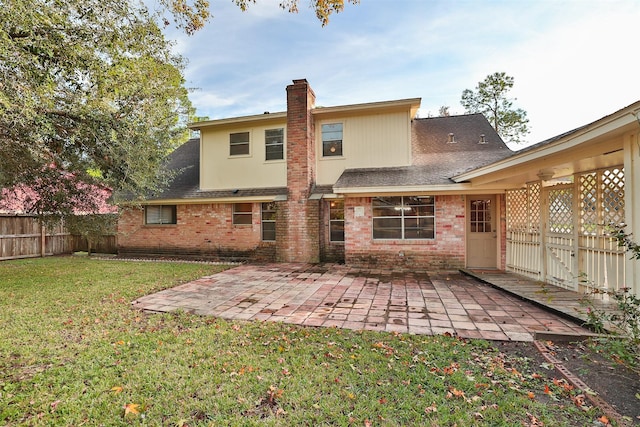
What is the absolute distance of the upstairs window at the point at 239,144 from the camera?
11.7m

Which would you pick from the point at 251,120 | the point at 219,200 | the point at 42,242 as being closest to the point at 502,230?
the point at 251,120

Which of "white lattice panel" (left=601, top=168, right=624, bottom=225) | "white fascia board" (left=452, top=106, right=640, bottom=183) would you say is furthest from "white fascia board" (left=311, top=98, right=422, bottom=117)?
"white lattice panel" (left=601, top=168, right=624, bottom=225)

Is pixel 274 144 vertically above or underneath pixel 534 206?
above

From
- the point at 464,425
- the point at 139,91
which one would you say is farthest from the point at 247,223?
the point at 464,425

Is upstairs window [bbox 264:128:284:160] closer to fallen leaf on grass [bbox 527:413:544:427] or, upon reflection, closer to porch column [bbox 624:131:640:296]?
porch column [bbox 624:131:640:296]

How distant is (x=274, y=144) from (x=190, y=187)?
162 inches

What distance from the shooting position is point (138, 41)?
6.25m

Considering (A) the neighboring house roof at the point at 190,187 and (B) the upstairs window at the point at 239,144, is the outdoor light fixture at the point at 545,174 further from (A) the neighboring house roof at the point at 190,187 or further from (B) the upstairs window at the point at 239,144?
(B) the upstairs window at the point at 239,144

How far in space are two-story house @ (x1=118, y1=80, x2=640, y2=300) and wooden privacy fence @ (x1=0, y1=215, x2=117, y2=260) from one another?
238 cm

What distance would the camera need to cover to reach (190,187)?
12.4 m

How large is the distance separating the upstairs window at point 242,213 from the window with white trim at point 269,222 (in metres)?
0.57

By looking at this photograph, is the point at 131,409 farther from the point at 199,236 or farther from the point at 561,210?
the point at 199,236

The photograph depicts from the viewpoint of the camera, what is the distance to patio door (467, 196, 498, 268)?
8.66 meters

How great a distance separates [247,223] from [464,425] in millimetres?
9915
